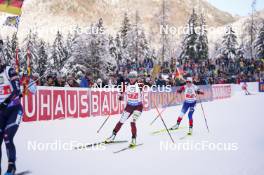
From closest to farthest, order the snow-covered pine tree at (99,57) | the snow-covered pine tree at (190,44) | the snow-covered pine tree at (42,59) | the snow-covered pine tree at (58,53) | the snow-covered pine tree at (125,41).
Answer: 1. the snow-covered pine tree at (99,57)
2. the snow-covered pine tree at (190,44)
3. the snow-covered pine tree at (125,41)
4. the snow-covered pine tree at (58,53)
5. the snow-covered pine tree at (42,59)

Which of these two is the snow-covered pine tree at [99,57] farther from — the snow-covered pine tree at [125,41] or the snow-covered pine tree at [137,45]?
the snow-covered pine tree at [125,41]

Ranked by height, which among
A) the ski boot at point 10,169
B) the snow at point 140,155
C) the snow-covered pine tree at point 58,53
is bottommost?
the snow at point 140,155

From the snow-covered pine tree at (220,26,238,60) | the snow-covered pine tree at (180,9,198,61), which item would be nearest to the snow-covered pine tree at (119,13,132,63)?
the snow-covered pine tree at (180,9,198,61)

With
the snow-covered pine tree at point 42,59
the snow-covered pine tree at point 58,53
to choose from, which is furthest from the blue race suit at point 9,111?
the snow-covered pine tree at point 42,59

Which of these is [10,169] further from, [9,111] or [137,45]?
[137,45]

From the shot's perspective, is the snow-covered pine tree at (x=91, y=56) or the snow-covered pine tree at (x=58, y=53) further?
the snow-covered pine tree at (x=58, y=53)

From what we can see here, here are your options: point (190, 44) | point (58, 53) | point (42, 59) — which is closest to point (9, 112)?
point (190, 44)

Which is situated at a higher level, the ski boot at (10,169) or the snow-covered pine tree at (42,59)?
the snow-covered pine tree at (42,59)

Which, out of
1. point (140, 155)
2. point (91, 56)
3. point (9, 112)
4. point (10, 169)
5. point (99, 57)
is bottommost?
point (140, 155)

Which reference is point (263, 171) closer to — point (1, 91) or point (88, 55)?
point (1, 91)

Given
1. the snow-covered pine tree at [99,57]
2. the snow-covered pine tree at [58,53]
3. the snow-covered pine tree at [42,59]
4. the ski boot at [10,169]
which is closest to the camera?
the ski boot at [10,169]

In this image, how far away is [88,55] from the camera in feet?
136

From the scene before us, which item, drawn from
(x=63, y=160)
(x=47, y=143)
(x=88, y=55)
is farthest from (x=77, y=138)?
(x=88, y=55)

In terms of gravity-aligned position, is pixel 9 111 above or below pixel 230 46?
below
